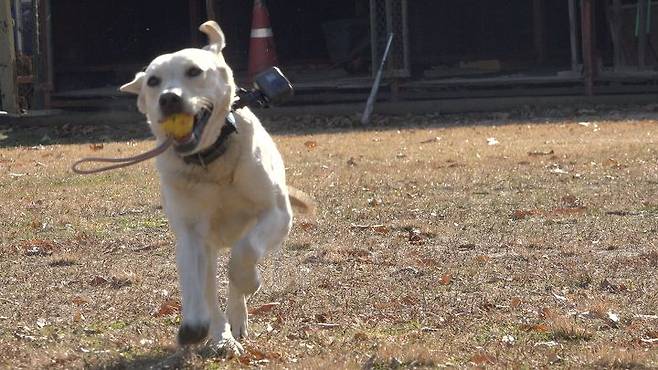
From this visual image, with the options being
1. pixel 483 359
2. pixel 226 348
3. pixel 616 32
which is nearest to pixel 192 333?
pixel 226 348

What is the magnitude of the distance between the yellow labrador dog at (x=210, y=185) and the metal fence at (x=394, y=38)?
1394 centimetres

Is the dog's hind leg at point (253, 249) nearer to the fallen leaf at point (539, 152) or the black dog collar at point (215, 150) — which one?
the black dog collar at point (215, 150)

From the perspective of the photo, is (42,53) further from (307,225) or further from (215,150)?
(215,150)

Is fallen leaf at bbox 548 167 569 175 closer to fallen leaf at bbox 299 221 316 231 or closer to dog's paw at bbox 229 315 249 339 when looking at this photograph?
fallen leaf at bbox 299 221 316 231

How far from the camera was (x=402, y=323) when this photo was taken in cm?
613

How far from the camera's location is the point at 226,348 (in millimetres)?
5605

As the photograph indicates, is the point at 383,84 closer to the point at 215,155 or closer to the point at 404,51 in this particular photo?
the point at 404,51

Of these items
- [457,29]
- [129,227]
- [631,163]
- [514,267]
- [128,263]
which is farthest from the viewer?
[457,29]

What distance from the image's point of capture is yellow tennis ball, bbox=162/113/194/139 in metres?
5.27

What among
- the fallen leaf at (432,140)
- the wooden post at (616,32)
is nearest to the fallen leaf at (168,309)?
the fallen leaf at (432,140)

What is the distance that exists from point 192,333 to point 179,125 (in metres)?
0.81

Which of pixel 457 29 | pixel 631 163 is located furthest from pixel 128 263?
pixel 457 29

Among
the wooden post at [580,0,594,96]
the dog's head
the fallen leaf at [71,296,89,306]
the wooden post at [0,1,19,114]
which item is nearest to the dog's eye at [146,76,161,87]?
the dog's head

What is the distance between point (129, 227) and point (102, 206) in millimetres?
1195
